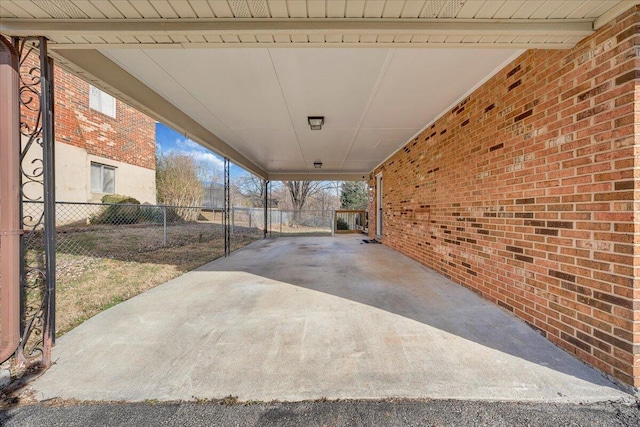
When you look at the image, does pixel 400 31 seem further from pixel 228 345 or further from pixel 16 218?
pixel 16 218

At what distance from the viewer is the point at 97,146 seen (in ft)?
27.2

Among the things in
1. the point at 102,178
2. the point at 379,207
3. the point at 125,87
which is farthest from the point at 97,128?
the point at 379,207

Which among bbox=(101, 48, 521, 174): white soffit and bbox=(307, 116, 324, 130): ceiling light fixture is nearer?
bbox=(101, 48, 521, 174): white soffit

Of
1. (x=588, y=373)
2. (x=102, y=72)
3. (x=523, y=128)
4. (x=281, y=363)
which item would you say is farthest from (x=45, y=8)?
(x=588, y=373)

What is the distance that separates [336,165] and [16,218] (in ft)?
27.5

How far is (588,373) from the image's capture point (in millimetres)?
1853

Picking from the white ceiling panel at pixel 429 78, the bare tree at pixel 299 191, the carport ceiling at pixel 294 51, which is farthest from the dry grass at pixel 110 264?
the bare tree at pixel 299 191

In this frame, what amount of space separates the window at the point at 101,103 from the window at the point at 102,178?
74.4 inches

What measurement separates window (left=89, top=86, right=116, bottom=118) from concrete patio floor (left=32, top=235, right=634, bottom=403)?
844 centimetres

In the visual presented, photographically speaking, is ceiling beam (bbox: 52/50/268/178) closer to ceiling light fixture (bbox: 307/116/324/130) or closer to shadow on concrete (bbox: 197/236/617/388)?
ceiling light fixture (bbox: 307/116/324/130)

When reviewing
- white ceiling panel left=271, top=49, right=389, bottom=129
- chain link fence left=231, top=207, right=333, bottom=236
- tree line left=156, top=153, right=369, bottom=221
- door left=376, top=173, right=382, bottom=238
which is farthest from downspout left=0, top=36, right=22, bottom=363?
chain link fence left=231, top=207, right=333, bottom=236

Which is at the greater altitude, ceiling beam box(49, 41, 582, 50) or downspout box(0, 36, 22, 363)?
ceiling beam box(49, 41, 582, 50)

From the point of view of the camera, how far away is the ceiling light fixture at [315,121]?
14.8 ft

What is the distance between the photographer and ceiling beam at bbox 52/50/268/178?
8.48 feet
